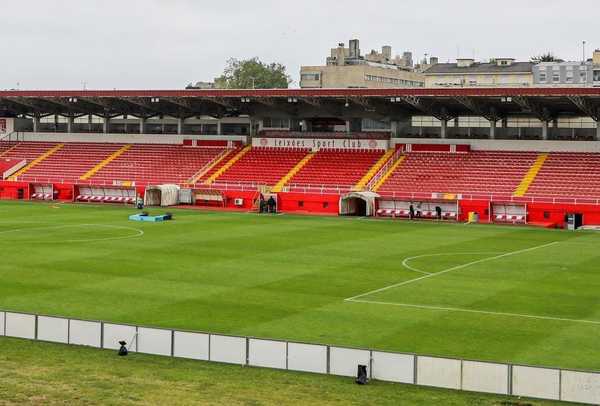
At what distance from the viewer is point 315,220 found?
7131 centimetres

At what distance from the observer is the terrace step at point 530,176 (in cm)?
7481

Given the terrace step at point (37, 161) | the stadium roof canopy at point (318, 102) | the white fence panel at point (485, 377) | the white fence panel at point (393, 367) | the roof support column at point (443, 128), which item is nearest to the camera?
the white fence panel at point (485, 377)

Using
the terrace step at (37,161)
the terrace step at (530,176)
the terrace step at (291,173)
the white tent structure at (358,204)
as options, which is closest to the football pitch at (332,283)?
the terrace step at (530,176)

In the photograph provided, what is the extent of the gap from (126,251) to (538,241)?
23.4 m

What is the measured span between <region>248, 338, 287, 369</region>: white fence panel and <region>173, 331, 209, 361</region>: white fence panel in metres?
1.31

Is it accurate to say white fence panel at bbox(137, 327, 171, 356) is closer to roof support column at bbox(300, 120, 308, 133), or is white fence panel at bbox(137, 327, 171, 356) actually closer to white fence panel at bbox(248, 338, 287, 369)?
white fence panel at bbox(248, 338, 287, 369)

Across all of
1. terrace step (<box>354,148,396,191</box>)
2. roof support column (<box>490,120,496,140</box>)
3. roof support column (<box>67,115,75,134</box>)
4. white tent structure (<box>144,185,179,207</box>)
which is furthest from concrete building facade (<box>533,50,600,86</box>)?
white tent structure (<box>144,185,179,207</box>)

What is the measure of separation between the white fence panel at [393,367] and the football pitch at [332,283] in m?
3.65

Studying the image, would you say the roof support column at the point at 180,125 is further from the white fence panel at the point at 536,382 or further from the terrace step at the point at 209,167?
the white fence panel at the point at 536,382

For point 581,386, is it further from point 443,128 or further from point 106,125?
point 106,125

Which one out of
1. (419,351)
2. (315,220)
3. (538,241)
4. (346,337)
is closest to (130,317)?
(346,337)

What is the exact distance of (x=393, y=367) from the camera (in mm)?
25438

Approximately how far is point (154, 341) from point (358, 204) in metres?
50.4

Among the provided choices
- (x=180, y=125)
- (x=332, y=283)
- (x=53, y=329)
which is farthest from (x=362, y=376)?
(x=180, y=125)
